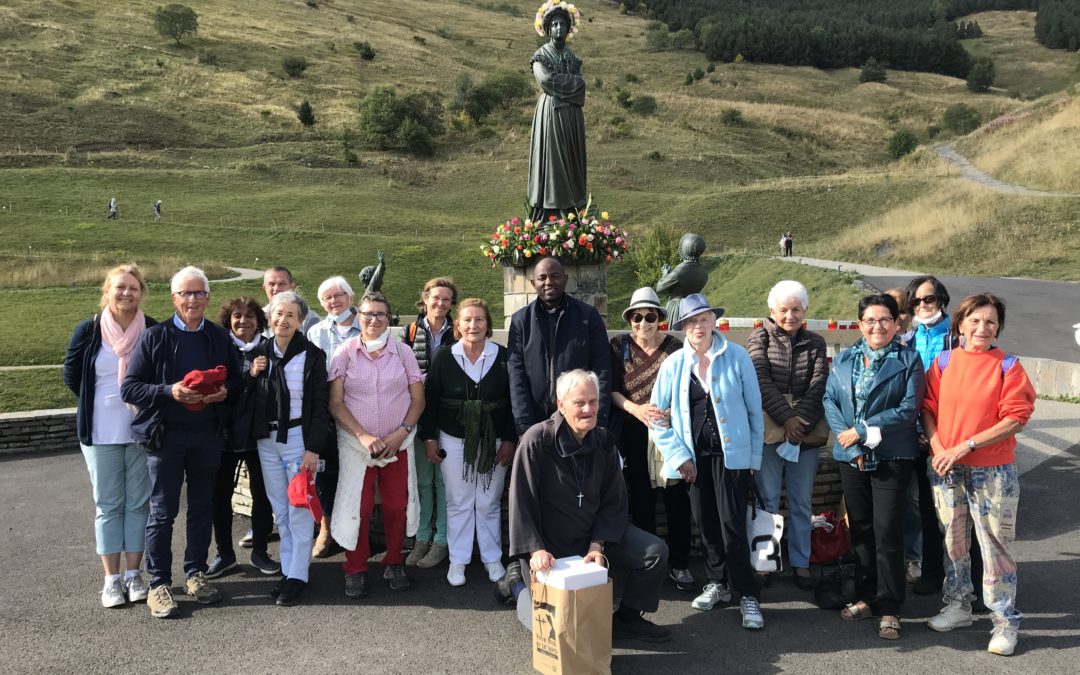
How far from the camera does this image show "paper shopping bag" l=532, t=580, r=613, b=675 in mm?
3834

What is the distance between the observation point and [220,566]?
5543 mm

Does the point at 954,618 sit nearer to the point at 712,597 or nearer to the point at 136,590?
the point at 712,597

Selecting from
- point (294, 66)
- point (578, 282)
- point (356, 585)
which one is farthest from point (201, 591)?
point (294, 66)

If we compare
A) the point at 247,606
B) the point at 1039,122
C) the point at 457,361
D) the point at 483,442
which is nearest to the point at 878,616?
the point at 483,442

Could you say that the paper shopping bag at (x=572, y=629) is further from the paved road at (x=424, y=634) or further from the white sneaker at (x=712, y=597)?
the white sneaker at (x=712, y=597)

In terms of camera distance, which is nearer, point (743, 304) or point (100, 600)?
point (100, 600)

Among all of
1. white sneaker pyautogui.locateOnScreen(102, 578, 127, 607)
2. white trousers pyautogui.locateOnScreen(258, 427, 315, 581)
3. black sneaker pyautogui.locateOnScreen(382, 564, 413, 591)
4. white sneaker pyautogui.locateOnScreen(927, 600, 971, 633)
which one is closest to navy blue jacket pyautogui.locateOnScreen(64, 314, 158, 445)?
white sneaker pyautogui.locateOnScreen(102, 578, 127, 607)

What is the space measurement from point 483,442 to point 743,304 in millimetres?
19895

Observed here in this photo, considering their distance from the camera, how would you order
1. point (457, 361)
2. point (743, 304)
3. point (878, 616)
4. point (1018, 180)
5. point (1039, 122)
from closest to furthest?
point (878, 616) < point (457, 361) < point (743, 304) < point (1018, 180) < point (1039, 122)

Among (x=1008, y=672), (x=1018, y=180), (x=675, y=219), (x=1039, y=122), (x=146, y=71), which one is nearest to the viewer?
(x=1008, y=672)

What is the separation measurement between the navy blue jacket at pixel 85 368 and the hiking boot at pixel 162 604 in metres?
1.03

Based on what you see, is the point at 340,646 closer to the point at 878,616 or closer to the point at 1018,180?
the point at 878,616

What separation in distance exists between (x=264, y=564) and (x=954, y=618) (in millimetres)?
4530

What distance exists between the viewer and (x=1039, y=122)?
4194 cm
